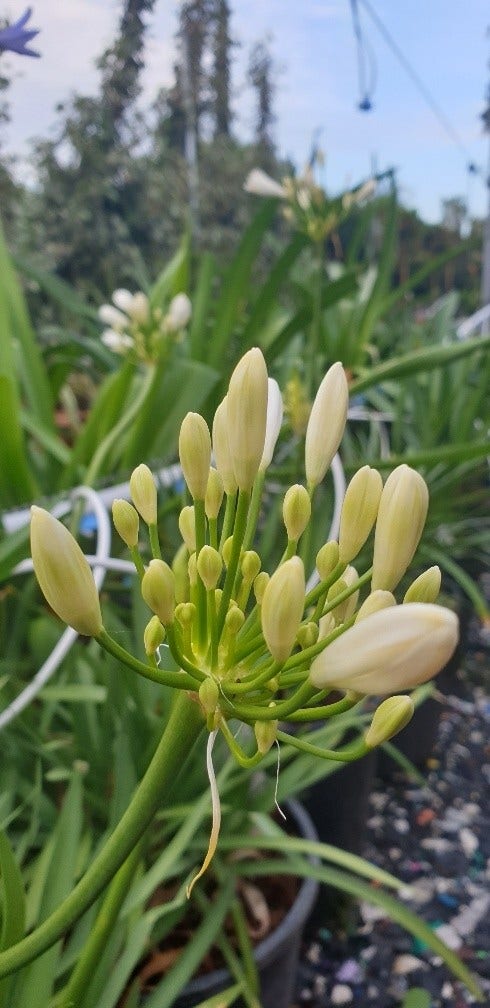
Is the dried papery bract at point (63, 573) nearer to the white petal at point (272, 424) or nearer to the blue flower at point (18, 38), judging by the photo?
the white petal at point (272, 424)

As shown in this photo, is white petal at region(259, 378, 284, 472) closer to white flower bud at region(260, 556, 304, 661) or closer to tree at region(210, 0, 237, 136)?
white flower bud at region(260, 556, 304, 661)

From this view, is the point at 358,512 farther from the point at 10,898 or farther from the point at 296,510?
the point at 10,898

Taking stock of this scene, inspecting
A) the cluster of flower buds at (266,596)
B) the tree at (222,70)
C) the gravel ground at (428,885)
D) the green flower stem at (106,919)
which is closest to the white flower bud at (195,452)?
the cluster of flower buds at (266,596)

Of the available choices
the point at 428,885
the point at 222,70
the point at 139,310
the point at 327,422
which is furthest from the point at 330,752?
the point at 222,70

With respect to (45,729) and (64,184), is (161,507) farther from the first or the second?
(64,184)

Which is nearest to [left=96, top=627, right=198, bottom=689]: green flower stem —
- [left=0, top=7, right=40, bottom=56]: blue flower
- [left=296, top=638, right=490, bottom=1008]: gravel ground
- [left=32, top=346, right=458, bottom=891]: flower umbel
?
[left=32, top=346, right=458, bottom=891]: flower umbel

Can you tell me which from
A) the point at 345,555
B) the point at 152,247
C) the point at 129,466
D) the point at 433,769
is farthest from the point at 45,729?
the point at 152,247
